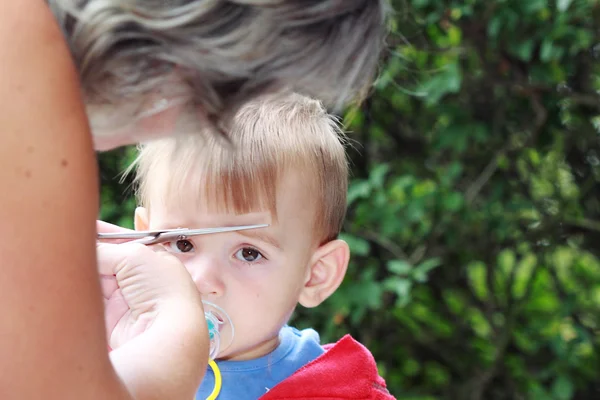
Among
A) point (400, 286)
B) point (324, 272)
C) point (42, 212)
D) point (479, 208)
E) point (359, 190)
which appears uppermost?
point (42, 212)

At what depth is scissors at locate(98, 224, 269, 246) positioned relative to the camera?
1.55m

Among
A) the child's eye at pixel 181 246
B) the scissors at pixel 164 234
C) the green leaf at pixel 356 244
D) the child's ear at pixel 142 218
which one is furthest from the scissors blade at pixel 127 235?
the green leaf at pixel 356 244

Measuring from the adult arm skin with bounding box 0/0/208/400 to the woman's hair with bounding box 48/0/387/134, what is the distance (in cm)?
6

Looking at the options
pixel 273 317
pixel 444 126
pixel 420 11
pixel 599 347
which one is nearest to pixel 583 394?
pixel 599 347

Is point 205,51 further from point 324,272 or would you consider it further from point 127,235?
point 324,272

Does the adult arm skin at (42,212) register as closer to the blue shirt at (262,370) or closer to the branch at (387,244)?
the blue shirt at (262,370)

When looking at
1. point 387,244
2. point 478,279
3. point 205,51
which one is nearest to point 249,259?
point 205,51

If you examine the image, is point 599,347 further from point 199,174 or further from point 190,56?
point 190,56

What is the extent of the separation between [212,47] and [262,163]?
739 millimetres

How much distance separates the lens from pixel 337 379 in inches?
75.4

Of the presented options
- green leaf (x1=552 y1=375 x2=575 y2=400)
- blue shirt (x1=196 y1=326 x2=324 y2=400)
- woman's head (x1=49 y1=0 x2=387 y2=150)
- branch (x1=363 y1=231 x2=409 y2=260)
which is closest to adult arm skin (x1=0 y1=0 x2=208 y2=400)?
woman's head (x1=49 y1=0 x2=387 y2=150)

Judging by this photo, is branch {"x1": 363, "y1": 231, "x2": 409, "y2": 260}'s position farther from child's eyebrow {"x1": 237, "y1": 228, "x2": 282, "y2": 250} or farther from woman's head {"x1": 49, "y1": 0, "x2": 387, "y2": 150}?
woman's head {"x1": 49, "y1": 0, "x2": 387, "y2": 150}

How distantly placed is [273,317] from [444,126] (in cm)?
175

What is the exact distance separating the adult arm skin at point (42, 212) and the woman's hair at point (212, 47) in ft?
0.21
